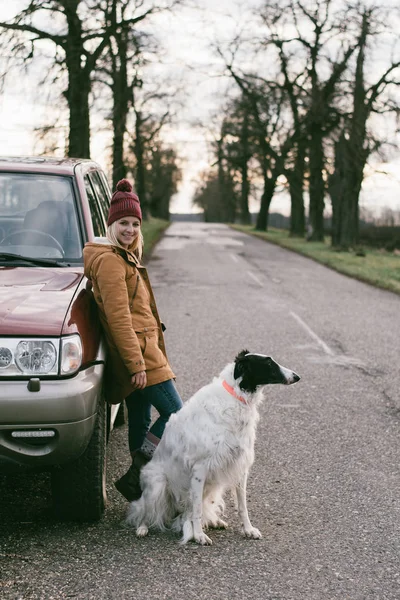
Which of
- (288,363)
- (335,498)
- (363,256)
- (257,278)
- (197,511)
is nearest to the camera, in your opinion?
(197,511)

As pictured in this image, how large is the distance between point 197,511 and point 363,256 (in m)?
24.9

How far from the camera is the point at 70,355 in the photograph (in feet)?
13.0

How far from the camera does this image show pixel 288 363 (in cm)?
937

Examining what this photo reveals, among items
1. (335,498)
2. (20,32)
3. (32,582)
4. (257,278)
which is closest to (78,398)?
(32,582)

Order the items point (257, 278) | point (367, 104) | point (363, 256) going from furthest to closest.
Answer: point (367, 104) → point (363, 256) → point (257, 278)

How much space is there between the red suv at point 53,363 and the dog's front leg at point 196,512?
51cm

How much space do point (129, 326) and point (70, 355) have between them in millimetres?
538

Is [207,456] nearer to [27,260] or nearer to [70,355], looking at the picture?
[70,355]

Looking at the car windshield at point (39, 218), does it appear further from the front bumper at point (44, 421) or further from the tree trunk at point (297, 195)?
the tree trunk at point (297, 195)

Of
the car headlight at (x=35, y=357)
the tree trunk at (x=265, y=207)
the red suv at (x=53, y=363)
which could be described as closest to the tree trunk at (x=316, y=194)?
the tree trunk at (x=265, y=207)

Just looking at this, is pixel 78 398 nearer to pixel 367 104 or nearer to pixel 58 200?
pixel 58 200

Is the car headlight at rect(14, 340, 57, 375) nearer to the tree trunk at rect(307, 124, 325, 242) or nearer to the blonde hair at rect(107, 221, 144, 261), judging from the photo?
the blonde hair at rect(107, 221, 144, 261)

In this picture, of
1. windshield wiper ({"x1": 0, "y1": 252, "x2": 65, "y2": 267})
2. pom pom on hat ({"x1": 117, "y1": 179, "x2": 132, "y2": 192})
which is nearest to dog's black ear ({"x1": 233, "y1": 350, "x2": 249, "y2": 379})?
pom pom on hat ({"x1": 117, "y1": 179, "x2": 132, "y2": 192})

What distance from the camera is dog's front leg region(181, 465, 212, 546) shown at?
426 cm
